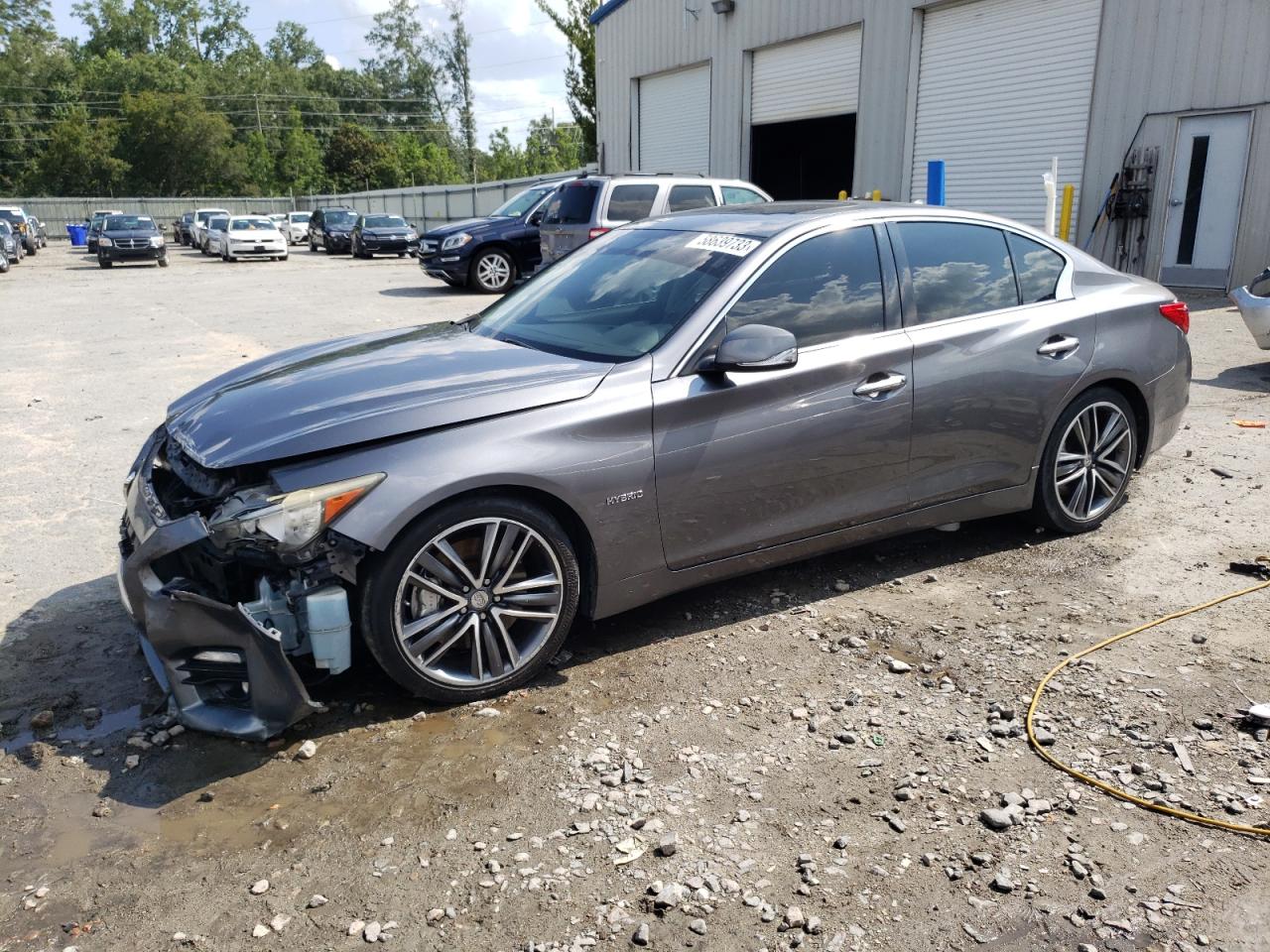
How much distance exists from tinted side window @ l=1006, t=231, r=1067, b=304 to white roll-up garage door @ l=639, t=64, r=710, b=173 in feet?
63.6

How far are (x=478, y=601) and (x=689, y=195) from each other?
11.5 m

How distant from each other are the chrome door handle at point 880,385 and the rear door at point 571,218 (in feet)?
33.9

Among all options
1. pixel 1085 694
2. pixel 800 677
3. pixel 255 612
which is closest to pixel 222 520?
pixel 255 612

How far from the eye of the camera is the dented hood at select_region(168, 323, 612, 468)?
340cm

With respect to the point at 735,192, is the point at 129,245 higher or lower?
lower

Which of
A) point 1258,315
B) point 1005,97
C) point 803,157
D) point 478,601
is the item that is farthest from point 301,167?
point 478,601

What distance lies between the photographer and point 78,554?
5.05 m

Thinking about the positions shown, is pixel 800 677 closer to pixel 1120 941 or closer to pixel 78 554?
pixel 1120 941

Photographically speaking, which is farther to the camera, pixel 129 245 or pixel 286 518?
pixel 129 245

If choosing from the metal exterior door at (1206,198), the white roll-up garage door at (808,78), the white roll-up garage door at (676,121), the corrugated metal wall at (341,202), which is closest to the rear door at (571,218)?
the white roll-up garage door at (808,78)

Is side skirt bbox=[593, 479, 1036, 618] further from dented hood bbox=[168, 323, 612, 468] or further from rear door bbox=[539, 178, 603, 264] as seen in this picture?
rear door bbox=[539, 178, 603, 264]

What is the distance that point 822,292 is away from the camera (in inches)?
167

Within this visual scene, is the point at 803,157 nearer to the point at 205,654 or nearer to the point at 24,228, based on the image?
the point at 205,654

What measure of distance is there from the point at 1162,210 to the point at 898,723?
14143 millimetres
